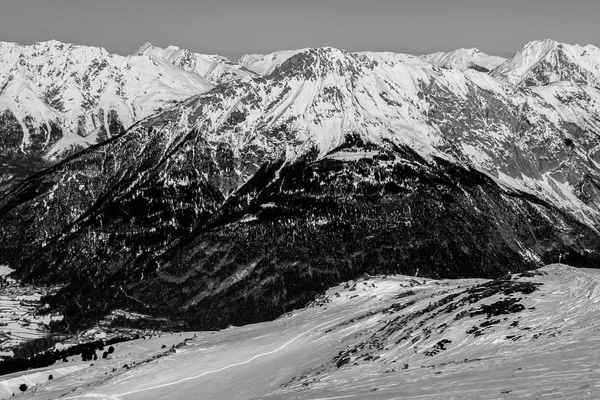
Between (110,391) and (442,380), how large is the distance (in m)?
47.3

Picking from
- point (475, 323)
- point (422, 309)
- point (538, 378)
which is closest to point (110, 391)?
point (422, 309)

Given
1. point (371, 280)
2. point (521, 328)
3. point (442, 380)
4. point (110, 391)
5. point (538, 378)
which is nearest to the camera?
point (538, 378)

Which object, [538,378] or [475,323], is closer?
[538,378]

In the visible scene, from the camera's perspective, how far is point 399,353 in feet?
237

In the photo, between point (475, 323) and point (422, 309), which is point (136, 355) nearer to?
point (422, 309)

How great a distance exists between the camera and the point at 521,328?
217ft

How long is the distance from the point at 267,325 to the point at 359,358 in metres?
49.9

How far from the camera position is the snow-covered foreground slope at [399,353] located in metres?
52.6

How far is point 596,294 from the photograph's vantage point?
69750 millimetres

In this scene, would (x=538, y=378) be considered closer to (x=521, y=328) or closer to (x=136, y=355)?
(x=521, y=328)

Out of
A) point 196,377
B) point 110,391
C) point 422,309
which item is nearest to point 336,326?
point 422,309

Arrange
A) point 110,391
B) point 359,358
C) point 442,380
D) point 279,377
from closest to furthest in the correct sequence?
point 442,380 < point 359,358 < point 279,377 < point 110,391

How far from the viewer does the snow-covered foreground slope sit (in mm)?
52625

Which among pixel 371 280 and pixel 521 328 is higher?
pixel 371 280
